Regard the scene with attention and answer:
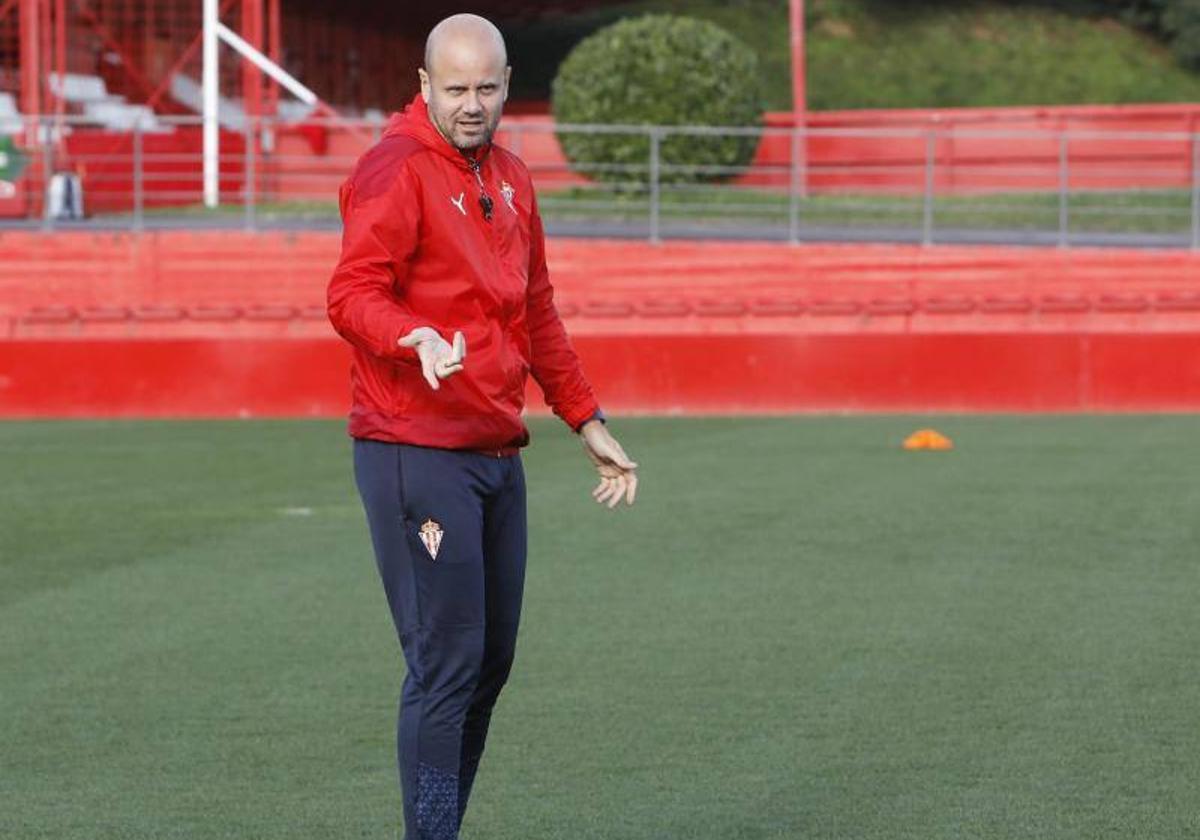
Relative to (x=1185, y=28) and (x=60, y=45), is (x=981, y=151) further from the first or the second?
(x=60, y=45)

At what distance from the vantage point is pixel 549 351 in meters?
5.96

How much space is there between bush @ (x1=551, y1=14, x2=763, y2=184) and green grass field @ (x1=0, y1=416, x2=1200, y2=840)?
14.3 metres

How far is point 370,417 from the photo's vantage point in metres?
5.61

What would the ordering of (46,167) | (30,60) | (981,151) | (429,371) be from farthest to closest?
1. (981,151)
2. (30,60)
3. (46,167)
4. (429,371)

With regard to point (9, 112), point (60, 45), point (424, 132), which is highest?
point (60, 45)

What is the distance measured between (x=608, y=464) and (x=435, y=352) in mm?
969

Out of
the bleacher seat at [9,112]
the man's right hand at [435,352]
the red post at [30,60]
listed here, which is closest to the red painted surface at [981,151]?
the red post at [30,60]

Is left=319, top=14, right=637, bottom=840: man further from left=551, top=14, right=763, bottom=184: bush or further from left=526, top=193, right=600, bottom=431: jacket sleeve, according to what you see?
left=551, top=14, right=763, bottom=184: bush

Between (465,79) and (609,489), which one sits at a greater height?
(465,79)

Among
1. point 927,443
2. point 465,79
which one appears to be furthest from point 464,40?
point 927,443

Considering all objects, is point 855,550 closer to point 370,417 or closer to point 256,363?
point 370,417

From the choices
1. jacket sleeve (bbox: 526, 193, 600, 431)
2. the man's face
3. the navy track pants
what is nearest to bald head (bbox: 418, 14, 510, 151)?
the man's face

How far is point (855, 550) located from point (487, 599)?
23.6 feet

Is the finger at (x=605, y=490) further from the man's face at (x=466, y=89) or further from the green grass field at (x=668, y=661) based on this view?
the green grass field at (x=668, y=661)
